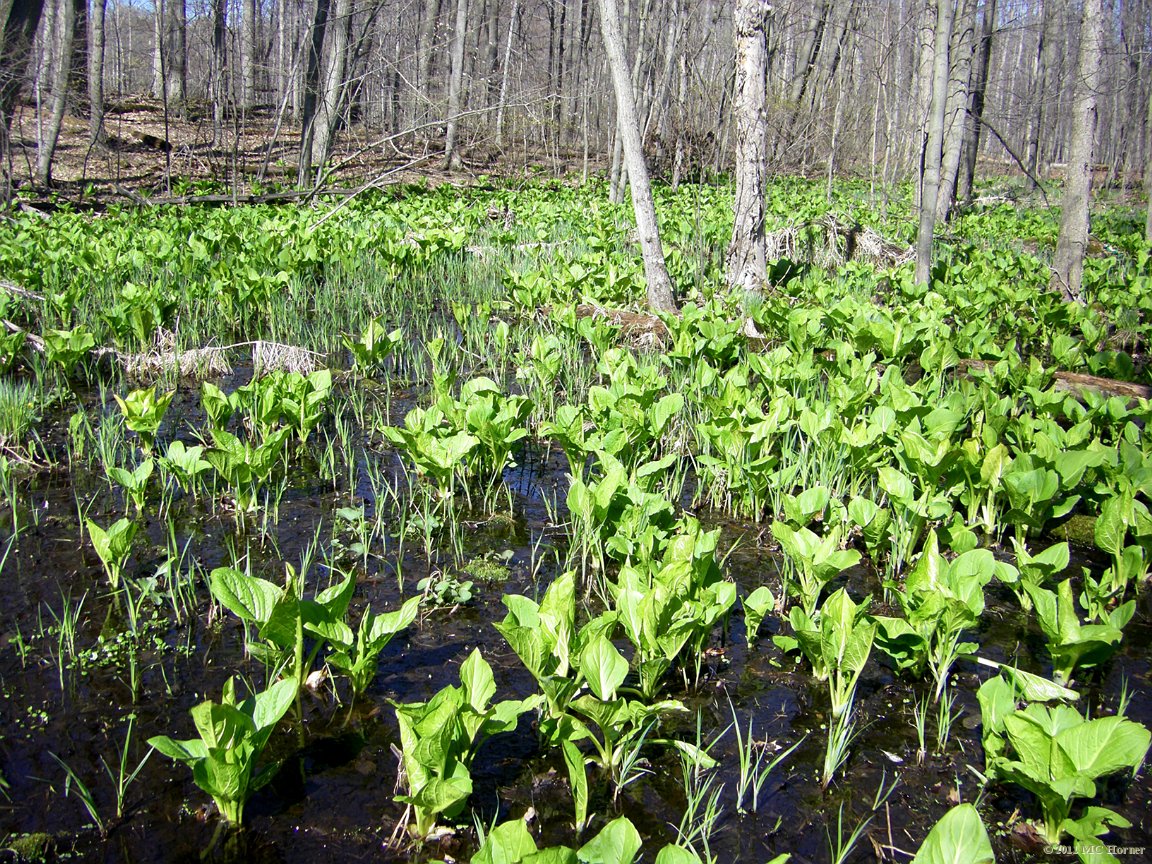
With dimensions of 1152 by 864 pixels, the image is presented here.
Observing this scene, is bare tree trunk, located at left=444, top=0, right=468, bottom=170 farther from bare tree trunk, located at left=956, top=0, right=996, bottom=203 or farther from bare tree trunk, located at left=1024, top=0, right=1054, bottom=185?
bare tree trunk, located at left=1024, top=0, right=1054, bottom=185

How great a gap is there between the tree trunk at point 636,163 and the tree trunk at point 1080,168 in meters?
3.88

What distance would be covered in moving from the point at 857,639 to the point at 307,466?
108 inches

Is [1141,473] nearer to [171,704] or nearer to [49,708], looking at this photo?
[171,704]

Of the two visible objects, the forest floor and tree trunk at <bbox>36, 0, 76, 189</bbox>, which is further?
the forest floor

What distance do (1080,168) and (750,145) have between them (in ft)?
12.0

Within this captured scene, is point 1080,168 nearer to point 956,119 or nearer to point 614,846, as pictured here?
point 956,119

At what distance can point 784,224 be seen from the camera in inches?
368

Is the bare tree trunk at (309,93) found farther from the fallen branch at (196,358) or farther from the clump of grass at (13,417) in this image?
the clump of grass at (13,417)

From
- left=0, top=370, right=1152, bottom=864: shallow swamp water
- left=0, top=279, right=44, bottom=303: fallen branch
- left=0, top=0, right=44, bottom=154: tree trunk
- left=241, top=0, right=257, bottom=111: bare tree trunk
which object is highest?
left=241, top=0, right=257, bottom=111: bare tree trunk

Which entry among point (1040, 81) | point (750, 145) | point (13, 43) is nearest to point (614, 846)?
point (750, 145)

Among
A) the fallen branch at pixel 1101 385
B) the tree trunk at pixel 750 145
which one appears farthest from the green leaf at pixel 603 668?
the tree trunk at pixel 750 145

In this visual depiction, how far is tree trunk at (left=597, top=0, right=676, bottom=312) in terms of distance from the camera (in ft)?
20.6

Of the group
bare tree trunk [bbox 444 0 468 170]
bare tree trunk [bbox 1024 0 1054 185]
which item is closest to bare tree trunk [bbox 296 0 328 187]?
bare tree trunk [bbox 444 0 468 170]

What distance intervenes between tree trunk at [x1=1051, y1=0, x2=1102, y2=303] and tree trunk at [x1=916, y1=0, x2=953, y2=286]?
1.73 meters
